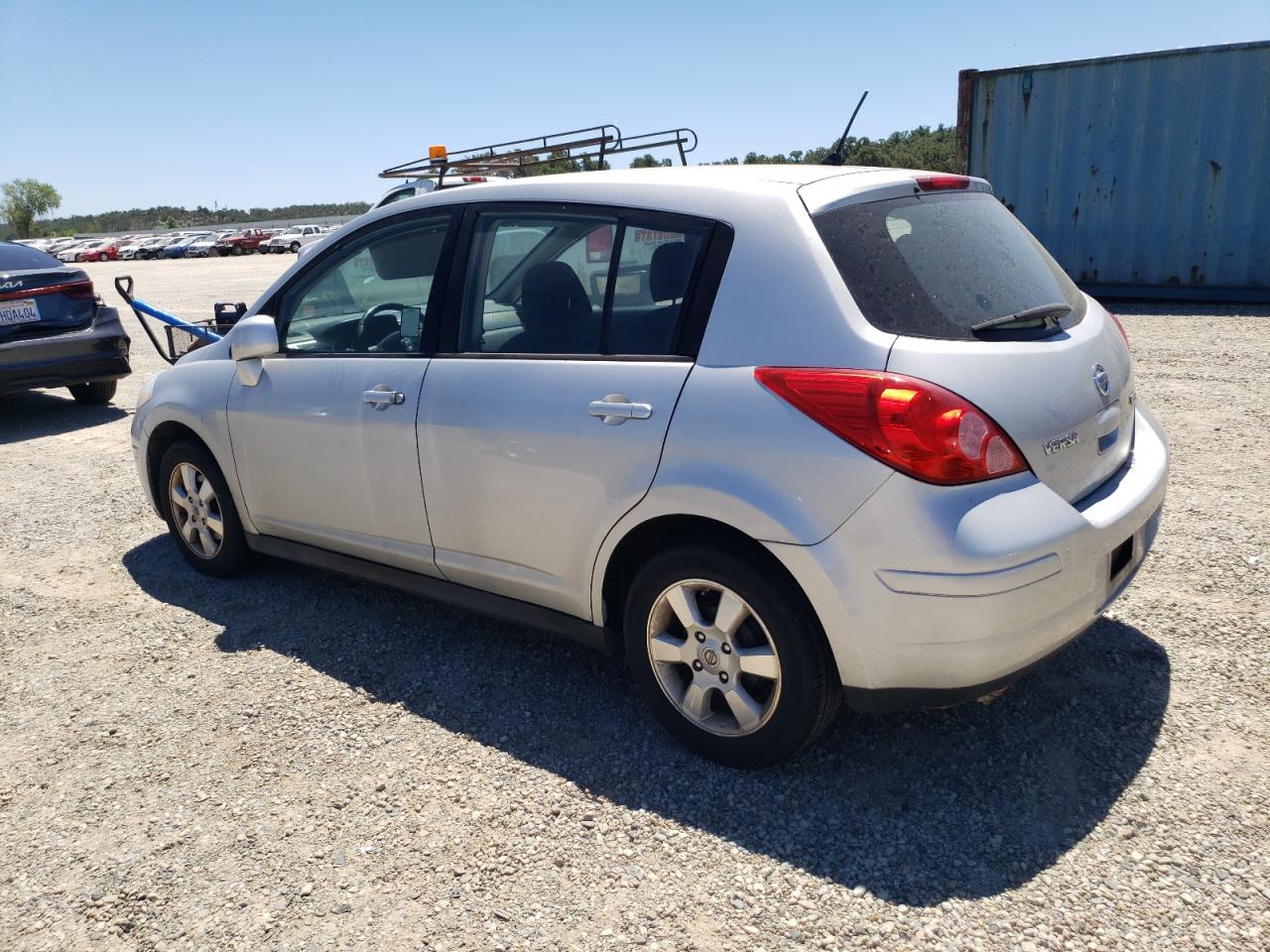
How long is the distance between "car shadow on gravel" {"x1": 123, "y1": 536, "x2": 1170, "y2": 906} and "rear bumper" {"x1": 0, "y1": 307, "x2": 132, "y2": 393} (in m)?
5.50

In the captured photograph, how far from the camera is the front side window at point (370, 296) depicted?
12.2 feet

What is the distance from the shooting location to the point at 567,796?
9.69 ft

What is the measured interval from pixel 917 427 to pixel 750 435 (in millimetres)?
448

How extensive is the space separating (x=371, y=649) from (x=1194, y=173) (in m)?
11.4

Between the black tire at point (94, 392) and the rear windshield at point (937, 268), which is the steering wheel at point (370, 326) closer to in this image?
the rear windshield at point (937, 268)

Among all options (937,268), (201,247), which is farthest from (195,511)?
(201,247)

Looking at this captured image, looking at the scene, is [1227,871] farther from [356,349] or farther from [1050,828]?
[356,349]

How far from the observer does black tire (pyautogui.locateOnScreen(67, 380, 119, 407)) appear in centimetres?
966

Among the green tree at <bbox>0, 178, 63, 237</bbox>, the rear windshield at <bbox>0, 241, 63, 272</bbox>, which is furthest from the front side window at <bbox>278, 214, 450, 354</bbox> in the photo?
the green tree at <bbox>0, 178, 63, 237</bbox>

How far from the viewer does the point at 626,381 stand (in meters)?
2.99

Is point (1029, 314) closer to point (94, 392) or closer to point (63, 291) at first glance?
point (63, 291)

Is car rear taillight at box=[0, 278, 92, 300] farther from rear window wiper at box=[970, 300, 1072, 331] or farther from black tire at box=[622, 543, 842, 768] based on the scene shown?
rear window wiper at box=[970, 300, 1072, 331]

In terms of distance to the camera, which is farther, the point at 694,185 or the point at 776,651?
the point at 694,185

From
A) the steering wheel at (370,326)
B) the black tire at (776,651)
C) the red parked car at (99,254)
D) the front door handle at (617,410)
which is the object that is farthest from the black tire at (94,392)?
the red parked car at (99,254)
